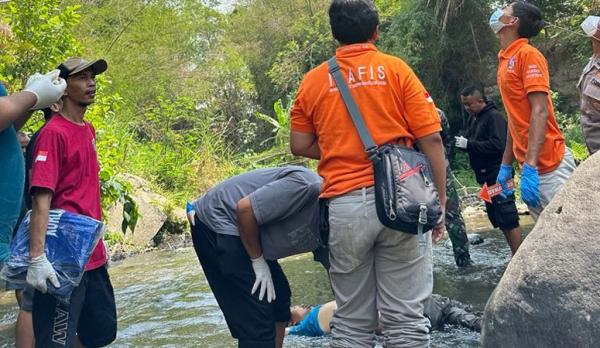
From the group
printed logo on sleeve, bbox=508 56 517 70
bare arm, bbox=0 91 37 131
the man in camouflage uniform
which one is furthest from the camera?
the man in camouflage uniform

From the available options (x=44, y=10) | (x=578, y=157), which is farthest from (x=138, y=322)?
(x=578, y=157)

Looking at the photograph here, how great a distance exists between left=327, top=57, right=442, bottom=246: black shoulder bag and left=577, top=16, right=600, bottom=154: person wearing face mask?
5.76 feet

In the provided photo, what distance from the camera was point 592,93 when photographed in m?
4.63

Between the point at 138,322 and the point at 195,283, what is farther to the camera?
the point at 195,283

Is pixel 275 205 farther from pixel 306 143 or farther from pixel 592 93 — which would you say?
pixel 592 93

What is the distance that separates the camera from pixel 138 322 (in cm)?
643

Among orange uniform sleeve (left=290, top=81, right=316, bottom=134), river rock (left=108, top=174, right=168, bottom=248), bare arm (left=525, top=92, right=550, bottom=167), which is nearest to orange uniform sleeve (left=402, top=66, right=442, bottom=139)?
orange uniform sleeve (left=290, top=81, right=316, bottom=134)

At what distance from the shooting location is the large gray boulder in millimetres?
3166

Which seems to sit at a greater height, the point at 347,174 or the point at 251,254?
A: the point at 347,174

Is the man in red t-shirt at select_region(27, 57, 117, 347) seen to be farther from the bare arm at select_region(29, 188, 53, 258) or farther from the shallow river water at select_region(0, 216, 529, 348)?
the shallow river water at select_region(0, 216, 529, 348)

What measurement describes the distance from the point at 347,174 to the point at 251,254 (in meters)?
0.78

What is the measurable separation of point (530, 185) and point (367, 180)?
1.64 meters

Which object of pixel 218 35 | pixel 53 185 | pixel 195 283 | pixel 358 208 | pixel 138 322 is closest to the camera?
pixel 358 208

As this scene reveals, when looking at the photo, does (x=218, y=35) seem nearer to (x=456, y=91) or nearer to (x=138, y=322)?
(x=456, y=91)
